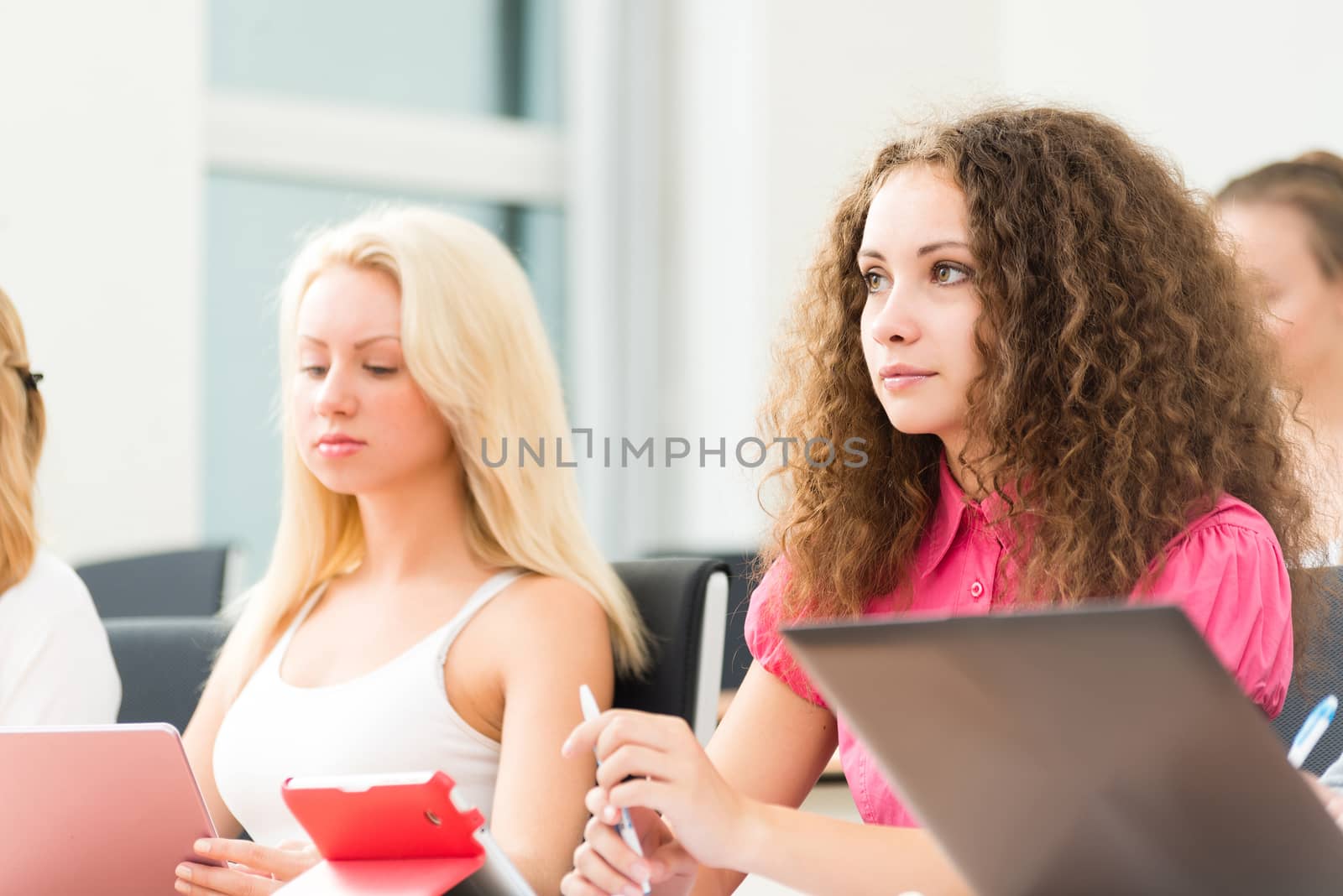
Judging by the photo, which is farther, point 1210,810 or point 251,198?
point 251,198

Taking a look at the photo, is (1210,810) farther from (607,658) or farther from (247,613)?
(247,613)

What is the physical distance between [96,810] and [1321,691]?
3.16ft

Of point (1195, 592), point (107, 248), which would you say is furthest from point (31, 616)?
point (107, 248)

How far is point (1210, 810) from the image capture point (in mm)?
671

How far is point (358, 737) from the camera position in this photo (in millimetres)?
1436

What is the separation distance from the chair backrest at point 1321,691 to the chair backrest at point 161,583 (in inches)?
61.3

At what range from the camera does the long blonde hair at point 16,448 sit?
5.54 ft

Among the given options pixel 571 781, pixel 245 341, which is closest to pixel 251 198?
pixel 245 341

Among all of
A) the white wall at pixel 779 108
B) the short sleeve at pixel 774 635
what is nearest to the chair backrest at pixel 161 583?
the short sleeve at pixel 774 635

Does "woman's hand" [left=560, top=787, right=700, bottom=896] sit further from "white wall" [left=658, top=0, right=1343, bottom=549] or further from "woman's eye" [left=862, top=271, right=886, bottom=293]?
"white wall" [left=658, top=0, right=1343, bottom=549]

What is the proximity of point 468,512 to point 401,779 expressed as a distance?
756 millimetres

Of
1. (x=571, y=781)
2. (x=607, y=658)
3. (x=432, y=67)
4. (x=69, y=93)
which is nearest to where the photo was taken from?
(x=571, y=781)

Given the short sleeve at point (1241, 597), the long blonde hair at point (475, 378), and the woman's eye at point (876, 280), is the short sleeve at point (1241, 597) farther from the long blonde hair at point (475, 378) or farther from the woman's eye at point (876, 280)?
the long blonde hair at point (475, 378)

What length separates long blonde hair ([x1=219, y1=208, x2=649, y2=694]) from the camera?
1.54 meters
